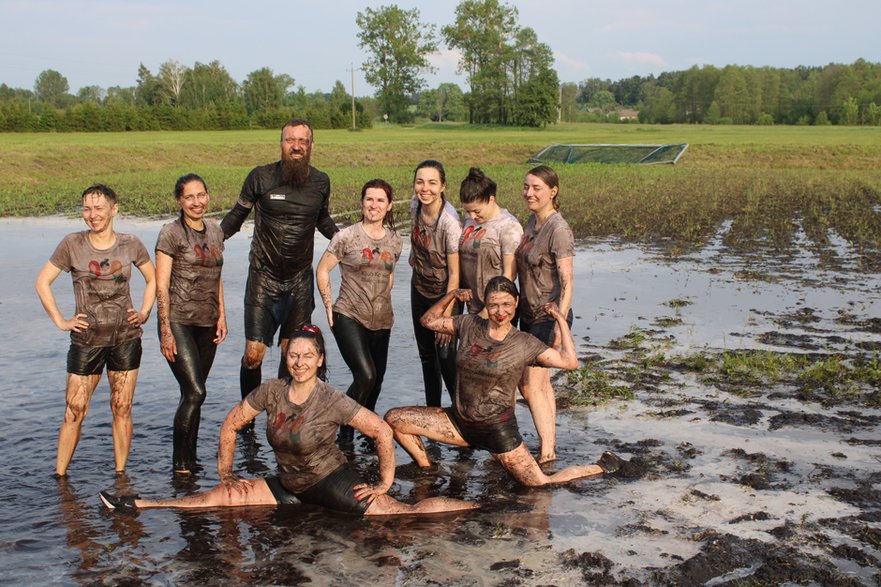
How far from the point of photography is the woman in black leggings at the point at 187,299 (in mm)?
6129

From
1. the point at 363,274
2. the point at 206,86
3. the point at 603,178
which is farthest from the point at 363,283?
the point at 206,86

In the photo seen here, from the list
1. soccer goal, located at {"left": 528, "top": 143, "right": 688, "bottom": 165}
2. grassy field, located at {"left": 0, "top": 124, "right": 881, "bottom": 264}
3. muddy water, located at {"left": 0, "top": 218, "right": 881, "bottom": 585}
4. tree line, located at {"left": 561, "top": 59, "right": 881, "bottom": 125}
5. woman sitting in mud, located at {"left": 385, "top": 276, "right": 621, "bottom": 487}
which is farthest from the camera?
tree line, located at {"left": 561, "top": 59, "right": 881, "bottom": 125}

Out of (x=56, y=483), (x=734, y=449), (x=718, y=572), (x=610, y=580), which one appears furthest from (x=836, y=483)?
(x=56, y=483)

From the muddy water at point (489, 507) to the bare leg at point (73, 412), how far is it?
0.50 feet

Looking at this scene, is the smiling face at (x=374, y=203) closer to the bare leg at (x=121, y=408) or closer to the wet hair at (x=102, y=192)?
the wet hair at (x=102, y=192)

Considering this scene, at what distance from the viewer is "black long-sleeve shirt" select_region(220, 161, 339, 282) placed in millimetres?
6820

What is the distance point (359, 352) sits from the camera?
21.5ft

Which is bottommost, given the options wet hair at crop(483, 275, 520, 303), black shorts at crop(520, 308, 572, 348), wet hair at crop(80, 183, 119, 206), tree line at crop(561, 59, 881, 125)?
black shorts at crop(520, 308, 572, 348)

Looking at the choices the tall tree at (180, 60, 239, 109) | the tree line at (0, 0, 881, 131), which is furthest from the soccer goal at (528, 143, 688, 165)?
the tall tree at (180, 60, 239, 109)

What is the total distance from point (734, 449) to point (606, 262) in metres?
9.51

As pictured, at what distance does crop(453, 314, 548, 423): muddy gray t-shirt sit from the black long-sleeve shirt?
1677mm

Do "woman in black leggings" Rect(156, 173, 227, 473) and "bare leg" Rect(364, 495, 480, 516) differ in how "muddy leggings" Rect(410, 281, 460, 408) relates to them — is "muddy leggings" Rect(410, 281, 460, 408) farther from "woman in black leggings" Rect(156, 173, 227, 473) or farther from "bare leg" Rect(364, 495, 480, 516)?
"woman in black leggings" Rect(156, 173, 227, 473)

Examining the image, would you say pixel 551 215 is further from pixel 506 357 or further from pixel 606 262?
pixel 606 262

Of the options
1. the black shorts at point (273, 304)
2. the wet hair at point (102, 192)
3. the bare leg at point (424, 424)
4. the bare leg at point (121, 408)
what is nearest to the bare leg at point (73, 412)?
the bare leg at point (121, 408)
